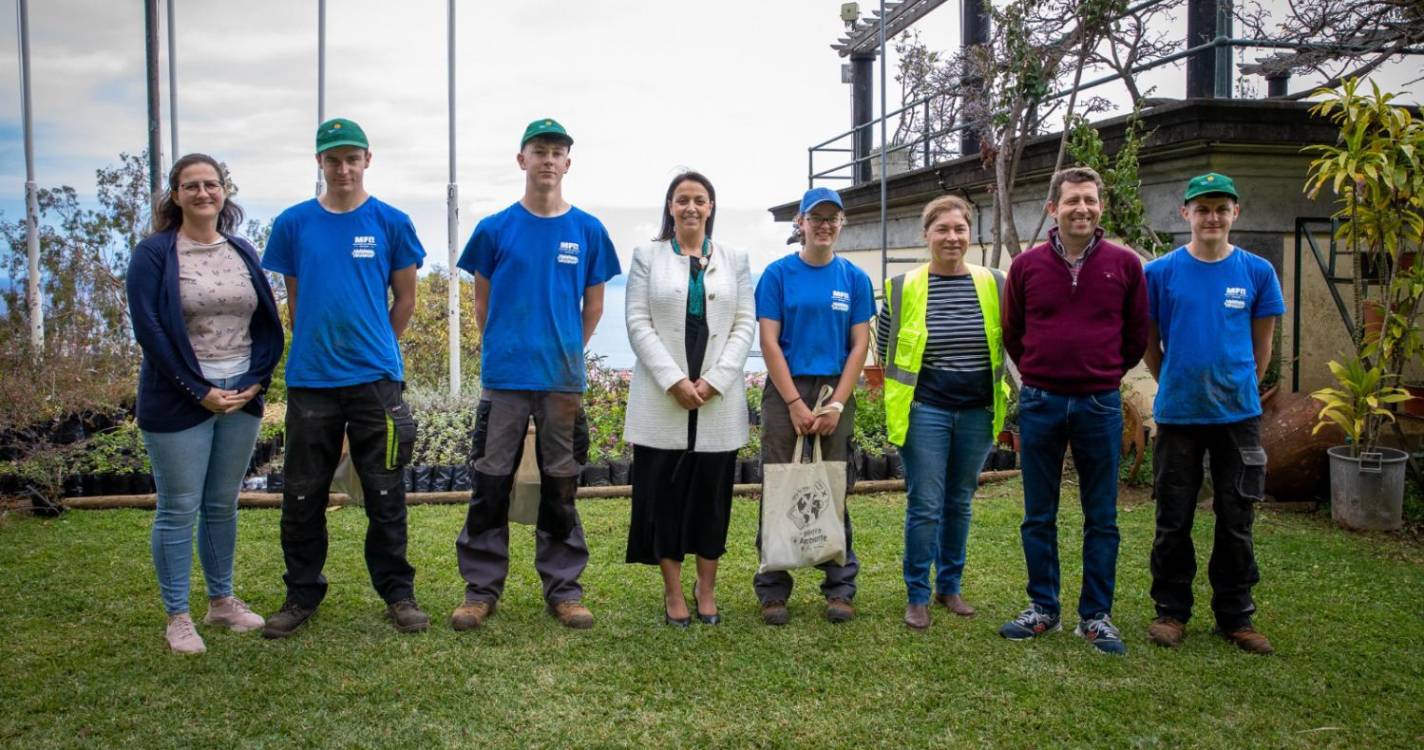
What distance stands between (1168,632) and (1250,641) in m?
0.31

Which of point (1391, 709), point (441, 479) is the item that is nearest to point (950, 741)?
point (1391, 709)

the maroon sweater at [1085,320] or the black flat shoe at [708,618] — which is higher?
the maroon sweater at [1085,320]

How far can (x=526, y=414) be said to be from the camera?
4.46 metres

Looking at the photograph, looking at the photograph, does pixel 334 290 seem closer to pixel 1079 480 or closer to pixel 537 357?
pixel 537 357

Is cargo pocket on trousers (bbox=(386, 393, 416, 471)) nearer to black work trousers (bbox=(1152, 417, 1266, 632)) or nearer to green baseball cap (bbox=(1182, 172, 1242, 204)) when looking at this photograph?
black work trousers (bbox=(1152, 417, 1266, 632))

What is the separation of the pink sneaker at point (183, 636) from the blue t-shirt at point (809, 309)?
263 centimetres

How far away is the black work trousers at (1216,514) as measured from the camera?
14.1ft

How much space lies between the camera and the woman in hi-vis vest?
4406 mm

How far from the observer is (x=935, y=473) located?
14.5ft

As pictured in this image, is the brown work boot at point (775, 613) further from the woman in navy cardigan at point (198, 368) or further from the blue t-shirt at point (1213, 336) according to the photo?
the woman in navy cardigan at point (198, 368)

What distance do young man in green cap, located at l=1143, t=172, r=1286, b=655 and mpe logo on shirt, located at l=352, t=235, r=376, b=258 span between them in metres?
3.23

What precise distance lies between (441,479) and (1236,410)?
5101 mm

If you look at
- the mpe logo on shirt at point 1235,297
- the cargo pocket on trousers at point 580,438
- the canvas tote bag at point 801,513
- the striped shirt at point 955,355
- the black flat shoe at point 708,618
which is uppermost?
the mpe logo on shirt at point 1235,297

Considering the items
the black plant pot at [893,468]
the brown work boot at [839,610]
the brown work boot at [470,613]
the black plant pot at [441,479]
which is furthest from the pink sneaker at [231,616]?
the black plant pot at [893,468]
